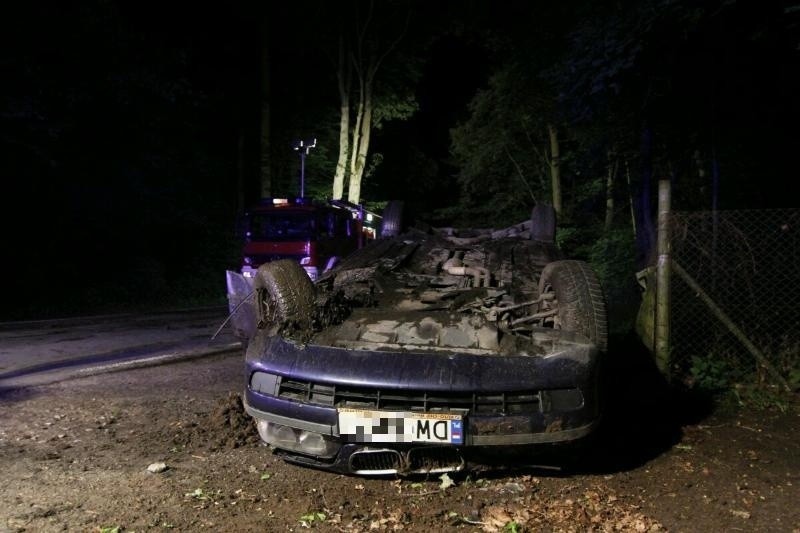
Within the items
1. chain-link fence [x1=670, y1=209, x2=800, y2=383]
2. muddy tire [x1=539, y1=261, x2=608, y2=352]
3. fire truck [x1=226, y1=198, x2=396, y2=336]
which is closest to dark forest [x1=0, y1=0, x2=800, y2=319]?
chain-link fence [x1=670, y1=209, x2=800, y2=383]

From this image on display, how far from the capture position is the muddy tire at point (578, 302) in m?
3.78

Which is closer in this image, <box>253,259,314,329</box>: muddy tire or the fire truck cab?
<box>253,259,314,329</box>: muddy tire

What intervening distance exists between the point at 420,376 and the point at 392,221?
4.08m

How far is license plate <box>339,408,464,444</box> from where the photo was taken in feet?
10.4

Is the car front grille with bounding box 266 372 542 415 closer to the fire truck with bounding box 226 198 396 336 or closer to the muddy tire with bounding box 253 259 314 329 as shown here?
the muddy tire with bounding box 253 259 314 329

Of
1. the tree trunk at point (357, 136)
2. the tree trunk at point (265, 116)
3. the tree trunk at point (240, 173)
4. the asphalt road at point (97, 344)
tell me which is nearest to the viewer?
the asphalt road at point (97, 344)

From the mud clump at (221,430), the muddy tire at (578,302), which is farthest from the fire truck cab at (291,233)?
the muddy tire at (578,302)

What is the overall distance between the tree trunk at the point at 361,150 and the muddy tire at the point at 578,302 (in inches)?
714

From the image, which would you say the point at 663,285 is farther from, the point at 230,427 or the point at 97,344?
the point at 97,344

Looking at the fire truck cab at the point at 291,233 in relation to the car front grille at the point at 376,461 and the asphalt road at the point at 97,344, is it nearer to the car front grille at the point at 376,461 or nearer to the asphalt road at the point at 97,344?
the asphalt road at the point at 97,344

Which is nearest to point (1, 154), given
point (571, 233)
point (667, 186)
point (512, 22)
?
point (667, 186)

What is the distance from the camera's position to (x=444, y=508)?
10.7ft

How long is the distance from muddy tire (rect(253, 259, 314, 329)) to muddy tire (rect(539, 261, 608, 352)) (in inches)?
63.1

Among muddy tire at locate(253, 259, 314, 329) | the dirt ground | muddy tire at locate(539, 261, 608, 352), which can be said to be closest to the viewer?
the dirt ground
